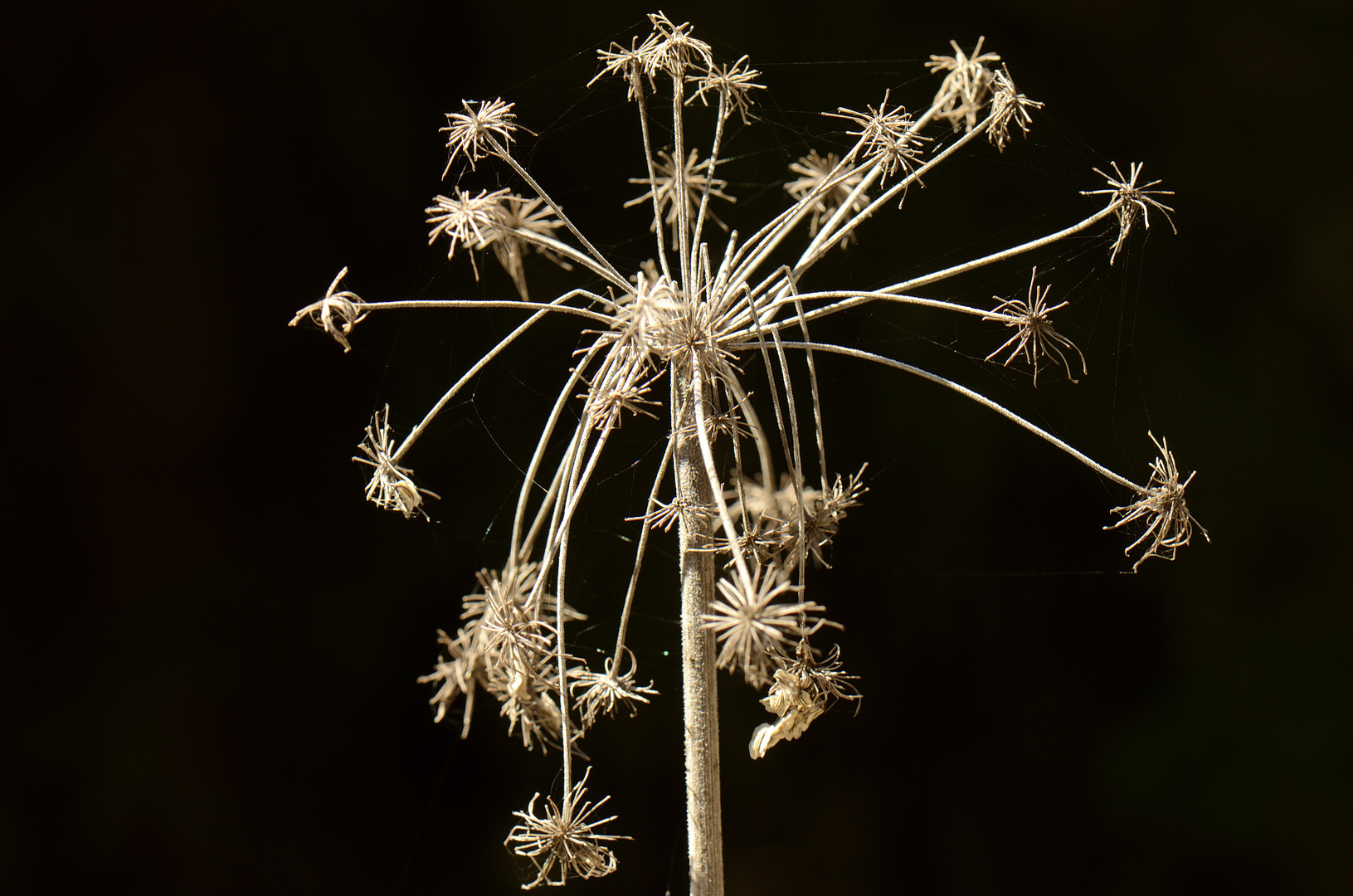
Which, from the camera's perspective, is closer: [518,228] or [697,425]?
[697,425]

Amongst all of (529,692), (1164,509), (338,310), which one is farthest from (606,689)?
(1164,509)

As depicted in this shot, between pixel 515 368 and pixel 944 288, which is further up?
pixel 944 288

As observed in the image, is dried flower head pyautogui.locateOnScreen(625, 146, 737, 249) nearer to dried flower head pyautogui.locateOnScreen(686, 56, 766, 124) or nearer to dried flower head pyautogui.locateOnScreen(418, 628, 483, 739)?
dried flower head pyautogui.locateOnScreen(686, 56, 766, 124)

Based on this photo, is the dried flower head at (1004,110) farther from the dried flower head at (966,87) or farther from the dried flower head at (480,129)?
the dried flower head at (480,129)

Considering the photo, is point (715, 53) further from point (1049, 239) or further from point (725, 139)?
point (1049, 239)

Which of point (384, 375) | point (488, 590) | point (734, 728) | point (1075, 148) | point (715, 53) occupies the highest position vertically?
point (715, 53)

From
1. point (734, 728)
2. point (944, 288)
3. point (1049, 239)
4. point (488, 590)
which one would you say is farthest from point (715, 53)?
point (734, 728)

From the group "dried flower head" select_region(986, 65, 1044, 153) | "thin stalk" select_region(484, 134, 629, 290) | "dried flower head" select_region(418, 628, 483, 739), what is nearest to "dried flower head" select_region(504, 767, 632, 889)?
"dried flower head" select_region(418, 628, 483, 739)

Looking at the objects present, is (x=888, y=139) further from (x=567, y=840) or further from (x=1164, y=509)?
(x=567, y=840)
